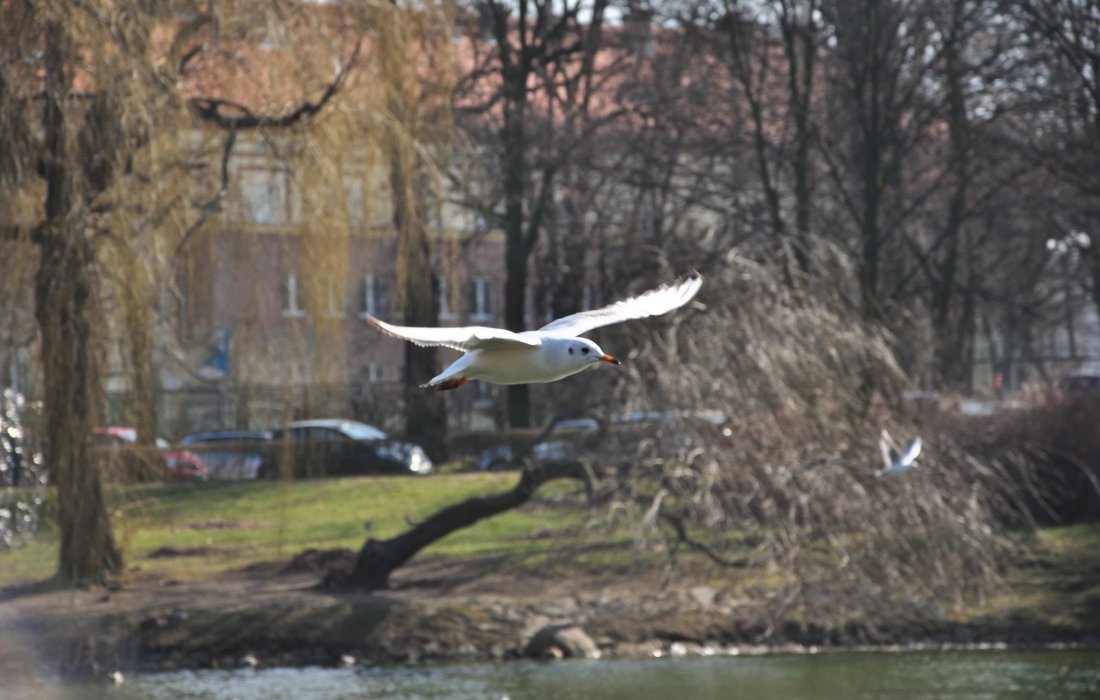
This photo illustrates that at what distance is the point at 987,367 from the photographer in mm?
39031

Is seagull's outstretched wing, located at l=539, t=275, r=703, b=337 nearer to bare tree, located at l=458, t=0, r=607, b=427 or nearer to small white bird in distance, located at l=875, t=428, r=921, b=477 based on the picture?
small white bird in distance, located at l=875, t=428, r=921, b=477

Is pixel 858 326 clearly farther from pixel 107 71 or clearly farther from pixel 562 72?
pixel 562 72

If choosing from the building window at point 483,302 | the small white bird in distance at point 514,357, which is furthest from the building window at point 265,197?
the building window at point 483,302

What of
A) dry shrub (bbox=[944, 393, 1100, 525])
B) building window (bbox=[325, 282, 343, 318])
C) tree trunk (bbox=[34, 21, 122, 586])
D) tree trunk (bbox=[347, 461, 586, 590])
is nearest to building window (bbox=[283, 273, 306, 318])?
building window (bbox=[325, 282, 343, 318])

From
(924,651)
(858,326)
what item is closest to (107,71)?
(858,326)

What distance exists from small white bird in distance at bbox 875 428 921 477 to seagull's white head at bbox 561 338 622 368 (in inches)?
260

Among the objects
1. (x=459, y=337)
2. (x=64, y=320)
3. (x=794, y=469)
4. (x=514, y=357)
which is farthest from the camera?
(x=794, y=469)

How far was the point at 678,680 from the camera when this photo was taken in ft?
44.5

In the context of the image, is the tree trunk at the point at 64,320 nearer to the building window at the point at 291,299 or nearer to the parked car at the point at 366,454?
the building window at the point at 291,299

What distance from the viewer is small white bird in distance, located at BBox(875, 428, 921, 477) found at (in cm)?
1234

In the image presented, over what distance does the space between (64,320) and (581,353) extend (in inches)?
233

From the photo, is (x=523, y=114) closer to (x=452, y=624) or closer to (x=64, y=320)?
(x=452, y=624)

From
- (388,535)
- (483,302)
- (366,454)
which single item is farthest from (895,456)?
(483,302)

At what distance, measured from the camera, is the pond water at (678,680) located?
12789mm
